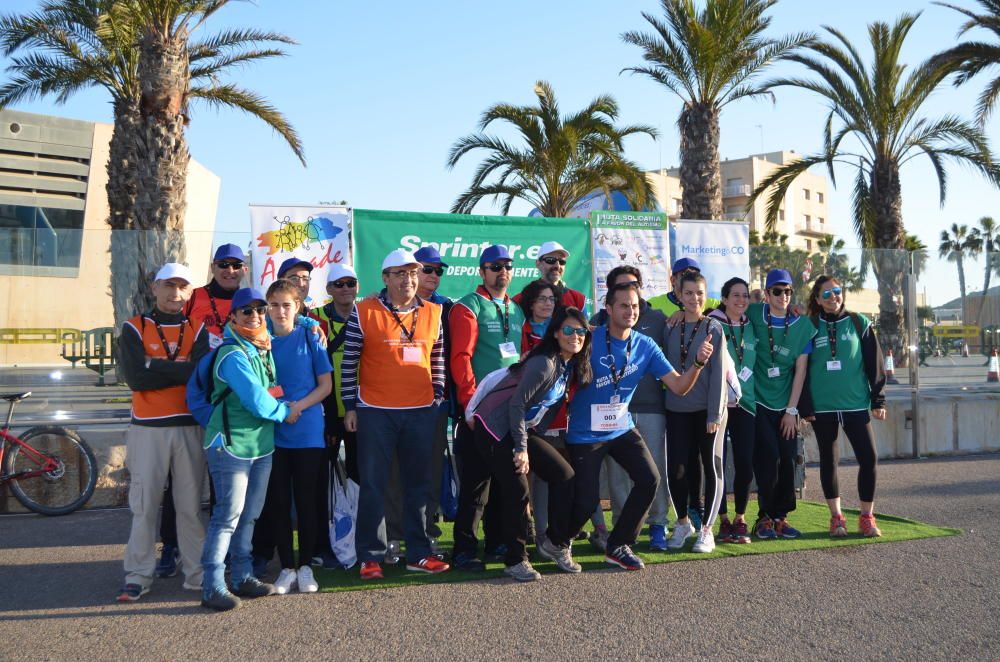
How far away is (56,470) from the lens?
818cm

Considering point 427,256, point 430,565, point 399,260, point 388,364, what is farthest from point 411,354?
point 430,565

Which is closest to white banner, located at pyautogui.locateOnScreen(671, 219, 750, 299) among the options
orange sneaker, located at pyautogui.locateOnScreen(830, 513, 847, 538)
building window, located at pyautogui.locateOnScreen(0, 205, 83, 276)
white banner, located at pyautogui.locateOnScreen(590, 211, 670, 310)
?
white banner, located at pyautogui.locateOnScreen(590, 211, 670, 310)

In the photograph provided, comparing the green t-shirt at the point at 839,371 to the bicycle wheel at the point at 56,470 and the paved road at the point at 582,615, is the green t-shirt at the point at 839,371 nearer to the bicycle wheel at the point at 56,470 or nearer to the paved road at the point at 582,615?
the paved road at the point at 582,615

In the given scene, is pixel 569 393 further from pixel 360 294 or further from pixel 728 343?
pixel 360 294

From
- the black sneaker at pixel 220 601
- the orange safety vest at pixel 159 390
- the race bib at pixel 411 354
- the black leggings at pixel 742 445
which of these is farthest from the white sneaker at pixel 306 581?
the black leggings at pixel 742 445

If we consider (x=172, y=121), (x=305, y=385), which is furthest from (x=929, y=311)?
(x=172, y=121)

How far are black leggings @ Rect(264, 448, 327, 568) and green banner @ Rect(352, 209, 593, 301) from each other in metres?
3.66

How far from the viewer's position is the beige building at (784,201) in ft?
242

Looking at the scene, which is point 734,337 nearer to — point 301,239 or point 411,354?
point 411,354

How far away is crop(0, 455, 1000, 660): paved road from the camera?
172 inches

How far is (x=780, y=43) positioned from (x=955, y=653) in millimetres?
13824

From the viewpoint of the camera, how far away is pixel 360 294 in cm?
913

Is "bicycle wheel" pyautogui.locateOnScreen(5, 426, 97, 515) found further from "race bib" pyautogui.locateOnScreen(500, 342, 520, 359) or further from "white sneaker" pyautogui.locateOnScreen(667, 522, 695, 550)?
"white sneaker" pyautogui.locateOnScreen(667, 522, 695, 550)

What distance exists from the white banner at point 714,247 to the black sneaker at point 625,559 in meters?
5.30
